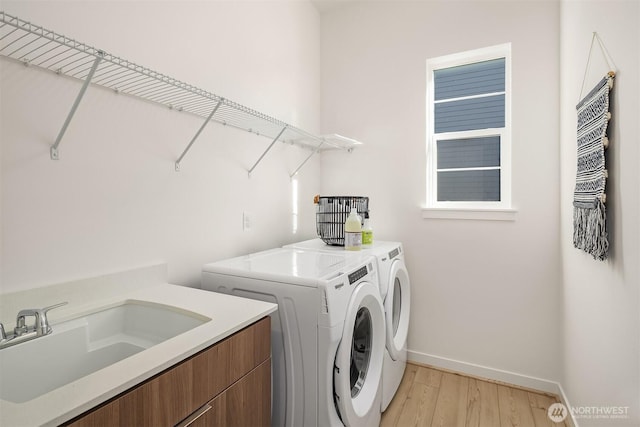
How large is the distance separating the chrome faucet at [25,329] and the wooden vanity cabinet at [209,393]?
1.38ft

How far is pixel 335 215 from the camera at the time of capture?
2195mm

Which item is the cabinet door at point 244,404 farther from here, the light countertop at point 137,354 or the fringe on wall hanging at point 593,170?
the fringe on wall hanging at point 593,170

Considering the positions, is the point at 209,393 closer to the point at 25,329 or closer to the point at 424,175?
the point at 25,329

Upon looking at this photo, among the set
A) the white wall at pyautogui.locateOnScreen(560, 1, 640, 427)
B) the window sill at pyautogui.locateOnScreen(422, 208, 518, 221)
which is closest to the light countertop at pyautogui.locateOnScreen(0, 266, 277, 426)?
the white wall at pyautogui.locateOnScreen(560, 1, 640, 427)

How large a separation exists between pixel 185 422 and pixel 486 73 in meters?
2.66

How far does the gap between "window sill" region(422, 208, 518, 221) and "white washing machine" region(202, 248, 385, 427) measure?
1.08 m

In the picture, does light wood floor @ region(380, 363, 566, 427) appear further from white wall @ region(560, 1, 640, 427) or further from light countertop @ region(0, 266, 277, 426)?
light countertop @ region(0, 266, 277, 426)

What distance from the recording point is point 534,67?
211 cm

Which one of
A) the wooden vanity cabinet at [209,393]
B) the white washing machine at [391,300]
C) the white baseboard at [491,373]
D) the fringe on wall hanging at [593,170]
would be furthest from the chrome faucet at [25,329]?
the white baseboard at [491,373]

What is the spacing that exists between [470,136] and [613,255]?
55.2 inches

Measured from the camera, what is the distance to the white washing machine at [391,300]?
1.85 meters

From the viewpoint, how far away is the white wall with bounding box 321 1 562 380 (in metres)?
2.10

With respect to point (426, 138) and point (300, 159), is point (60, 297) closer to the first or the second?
point (300, 159)

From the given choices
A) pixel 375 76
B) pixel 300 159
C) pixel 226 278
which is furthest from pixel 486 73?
pixel 226 278
